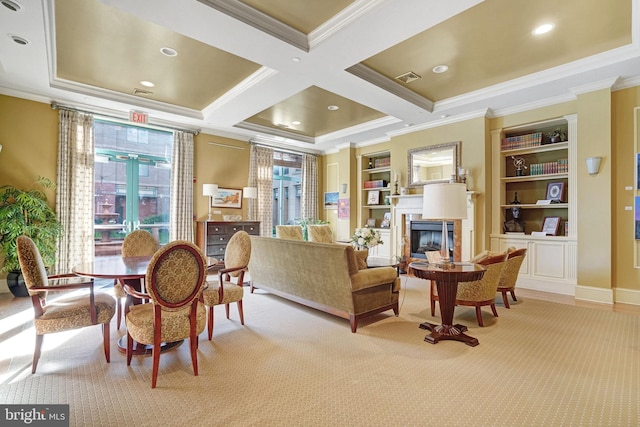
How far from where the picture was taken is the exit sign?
5797 millimetres

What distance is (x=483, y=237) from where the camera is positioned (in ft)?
19.5

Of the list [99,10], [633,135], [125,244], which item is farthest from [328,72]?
[633,135]

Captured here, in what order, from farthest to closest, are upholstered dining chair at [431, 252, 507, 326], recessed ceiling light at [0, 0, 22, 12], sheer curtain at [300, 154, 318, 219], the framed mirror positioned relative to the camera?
1. sheer curtain at [300, 154, 318, 219]
2. the framed mirror
3. upholstered dining chair at [431, 252, 507, 326]
4. recessed ceiling light at [0, 0, 22, 12]

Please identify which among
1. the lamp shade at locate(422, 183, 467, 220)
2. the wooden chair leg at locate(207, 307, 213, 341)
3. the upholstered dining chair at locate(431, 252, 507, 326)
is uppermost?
the lamp shade at locate(422, 183, 467, 220)

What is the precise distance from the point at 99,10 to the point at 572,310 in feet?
21.9

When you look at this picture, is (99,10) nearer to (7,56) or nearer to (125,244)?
(7,56)

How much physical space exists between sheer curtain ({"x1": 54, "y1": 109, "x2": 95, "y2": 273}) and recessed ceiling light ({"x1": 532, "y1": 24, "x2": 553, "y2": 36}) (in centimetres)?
688

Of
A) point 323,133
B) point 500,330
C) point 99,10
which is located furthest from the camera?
point 323,133

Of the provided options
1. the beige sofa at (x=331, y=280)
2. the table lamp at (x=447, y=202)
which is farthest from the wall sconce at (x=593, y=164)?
the beige sofa at (x=331, y=280)

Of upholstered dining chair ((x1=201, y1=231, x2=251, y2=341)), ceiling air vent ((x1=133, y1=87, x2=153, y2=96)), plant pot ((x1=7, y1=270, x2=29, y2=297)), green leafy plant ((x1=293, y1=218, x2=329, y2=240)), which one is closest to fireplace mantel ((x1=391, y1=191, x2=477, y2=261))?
green leafy plant ((x1=293, y1=218, x2=329, y2=240))

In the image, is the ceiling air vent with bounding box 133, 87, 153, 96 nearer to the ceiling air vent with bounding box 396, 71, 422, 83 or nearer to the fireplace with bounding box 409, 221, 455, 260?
the ceiling air vent with bounding box 396, 71, 422, 83

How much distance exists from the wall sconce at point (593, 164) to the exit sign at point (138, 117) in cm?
743

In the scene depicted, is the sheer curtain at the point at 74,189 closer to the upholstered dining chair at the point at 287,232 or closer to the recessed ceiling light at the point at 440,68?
the upholstered dining chair at the point at 287,232

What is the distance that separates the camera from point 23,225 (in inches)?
181
